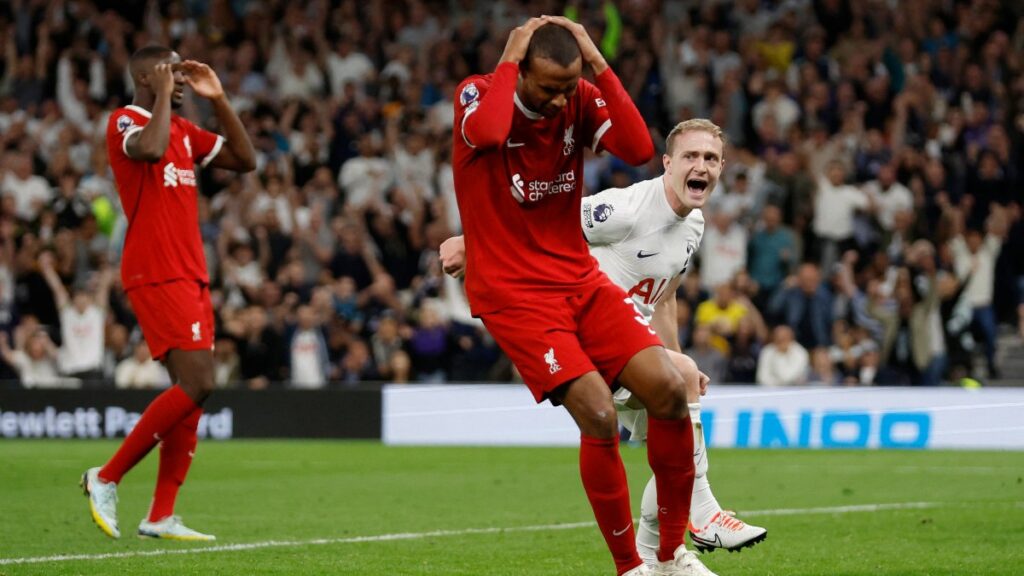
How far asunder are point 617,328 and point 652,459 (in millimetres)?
628

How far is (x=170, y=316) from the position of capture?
31.5 ft

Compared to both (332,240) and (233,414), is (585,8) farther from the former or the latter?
(233,414)

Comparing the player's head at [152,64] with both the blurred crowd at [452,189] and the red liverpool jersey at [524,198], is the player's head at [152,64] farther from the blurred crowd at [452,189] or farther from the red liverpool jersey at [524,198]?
the blurred crowd at [452,189]

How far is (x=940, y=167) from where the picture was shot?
2167 centimetres

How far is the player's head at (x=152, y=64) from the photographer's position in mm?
9773

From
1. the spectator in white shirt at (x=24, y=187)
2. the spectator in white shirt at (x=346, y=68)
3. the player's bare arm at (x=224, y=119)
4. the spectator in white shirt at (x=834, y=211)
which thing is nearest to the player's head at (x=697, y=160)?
the player's bare arm at (x=224, y=119)

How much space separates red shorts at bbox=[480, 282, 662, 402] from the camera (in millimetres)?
6883

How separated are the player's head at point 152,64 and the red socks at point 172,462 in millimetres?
1951

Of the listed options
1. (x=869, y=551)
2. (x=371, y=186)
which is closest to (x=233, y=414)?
(x=371, y=186)

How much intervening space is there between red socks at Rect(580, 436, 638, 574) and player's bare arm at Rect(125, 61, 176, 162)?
3.75 m

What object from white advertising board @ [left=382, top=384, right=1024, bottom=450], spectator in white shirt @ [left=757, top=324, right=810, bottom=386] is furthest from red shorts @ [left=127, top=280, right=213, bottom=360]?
spectator in white shirt @ [left=757, top=324, right=810, bottom=386]

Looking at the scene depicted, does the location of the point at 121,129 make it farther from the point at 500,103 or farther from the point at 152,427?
the point at 500,103

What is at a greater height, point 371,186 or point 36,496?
point 371,186

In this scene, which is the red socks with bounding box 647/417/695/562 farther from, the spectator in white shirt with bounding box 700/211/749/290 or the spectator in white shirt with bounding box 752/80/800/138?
the spectator in white shirt with bounding box 752/80/800/138
